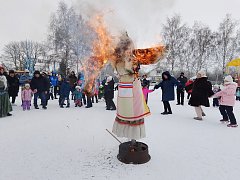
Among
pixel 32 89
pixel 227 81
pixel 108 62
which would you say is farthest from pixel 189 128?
pixel 32 89

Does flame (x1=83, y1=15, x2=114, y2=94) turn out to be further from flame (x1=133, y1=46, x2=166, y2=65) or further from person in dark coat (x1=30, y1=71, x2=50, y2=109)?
person in dark coat (x1=30, y1=71, x2=50, y2=109)

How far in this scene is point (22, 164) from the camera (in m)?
3.67

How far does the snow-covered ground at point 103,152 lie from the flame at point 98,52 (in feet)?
4.34

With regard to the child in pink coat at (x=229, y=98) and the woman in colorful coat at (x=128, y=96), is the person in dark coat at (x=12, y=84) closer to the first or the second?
the woman in colorful coat at (x=128, y=96)

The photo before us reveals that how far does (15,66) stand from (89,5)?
53812 mm

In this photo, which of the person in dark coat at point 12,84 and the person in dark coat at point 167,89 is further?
the person in dark coat at point 12,84

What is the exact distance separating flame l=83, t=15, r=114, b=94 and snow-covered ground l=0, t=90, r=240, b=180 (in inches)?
52.0

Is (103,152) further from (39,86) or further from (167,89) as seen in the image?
(39,86)

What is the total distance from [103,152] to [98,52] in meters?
1.95

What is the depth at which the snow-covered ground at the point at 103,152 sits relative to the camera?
11.1ft

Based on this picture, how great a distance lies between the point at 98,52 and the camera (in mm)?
3805

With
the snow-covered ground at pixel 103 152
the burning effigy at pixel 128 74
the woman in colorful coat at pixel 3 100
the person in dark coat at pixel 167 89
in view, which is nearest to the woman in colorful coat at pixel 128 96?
the burning effigy at pixel 128 74

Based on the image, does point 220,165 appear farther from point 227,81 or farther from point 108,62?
point 227,81

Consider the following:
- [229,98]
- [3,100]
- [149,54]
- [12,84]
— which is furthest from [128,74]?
[12,84]
